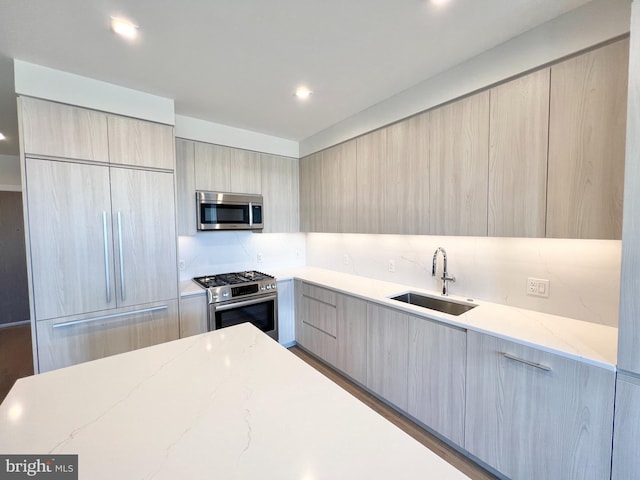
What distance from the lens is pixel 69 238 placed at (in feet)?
6.42

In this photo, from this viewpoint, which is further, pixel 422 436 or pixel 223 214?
pixel 223 214

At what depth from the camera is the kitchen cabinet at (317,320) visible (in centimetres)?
267

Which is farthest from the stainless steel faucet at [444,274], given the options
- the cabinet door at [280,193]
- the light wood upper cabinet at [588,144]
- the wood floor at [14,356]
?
the wood floor at [14,356]

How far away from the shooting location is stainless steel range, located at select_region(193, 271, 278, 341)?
2.59 metres

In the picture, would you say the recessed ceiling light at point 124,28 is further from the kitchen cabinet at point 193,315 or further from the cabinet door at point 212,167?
the kitchen cabinet at point 193,315

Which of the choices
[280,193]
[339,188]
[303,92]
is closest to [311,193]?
[280,193]

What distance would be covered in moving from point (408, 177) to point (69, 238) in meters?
2.58

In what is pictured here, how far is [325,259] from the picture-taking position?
3.61 metres

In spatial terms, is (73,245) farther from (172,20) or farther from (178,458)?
(178,458)

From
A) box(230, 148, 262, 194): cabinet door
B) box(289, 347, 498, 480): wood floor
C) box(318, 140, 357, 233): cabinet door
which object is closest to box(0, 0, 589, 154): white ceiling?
box(318, 140, 357, 233): cabinet door

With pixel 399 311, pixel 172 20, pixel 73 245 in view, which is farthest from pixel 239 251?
pixel 172 20

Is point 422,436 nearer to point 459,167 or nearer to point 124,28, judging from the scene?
point 459,167

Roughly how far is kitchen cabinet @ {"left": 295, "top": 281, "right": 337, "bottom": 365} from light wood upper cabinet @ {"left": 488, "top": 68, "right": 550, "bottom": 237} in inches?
61.0

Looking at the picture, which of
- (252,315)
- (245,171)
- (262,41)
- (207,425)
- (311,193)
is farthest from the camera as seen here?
(311,193)
